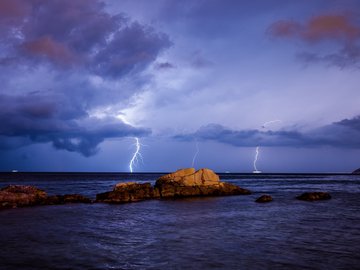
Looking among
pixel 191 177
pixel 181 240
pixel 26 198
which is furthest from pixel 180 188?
pixel 181 240

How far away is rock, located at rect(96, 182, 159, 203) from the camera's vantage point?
156ft

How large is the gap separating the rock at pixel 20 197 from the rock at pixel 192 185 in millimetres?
19034

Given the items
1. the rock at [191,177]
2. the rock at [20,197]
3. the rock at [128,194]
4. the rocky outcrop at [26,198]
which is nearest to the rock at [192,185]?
the rock at [191,177]

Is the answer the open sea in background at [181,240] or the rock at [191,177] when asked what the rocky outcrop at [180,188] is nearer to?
the rock at [191,177]

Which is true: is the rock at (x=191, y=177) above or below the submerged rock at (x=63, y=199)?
above

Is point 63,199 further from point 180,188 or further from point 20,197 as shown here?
point 180,188

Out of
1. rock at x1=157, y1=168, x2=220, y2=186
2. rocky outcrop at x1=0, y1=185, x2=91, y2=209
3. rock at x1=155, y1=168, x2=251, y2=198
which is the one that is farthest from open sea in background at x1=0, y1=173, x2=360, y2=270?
rock at x1=157, y1=168, x2=220, y2=186

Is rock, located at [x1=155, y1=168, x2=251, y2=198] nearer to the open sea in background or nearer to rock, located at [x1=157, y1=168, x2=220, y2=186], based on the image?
rock, located at [x1=157, y1=168, x2=220, y2=186]

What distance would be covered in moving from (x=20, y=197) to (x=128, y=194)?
1496 cm

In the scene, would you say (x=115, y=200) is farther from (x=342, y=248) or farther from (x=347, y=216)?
(x=342, y=248)

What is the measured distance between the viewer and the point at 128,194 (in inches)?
1943

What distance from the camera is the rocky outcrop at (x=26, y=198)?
132 feet

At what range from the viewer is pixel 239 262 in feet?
52.0

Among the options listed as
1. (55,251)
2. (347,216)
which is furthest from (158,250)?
(347,216)
